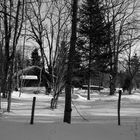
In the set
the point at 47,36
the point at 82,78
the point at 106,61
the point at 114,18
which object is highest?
the point at 114,18

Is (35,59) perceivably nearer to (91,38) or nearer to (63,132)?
(91,38)

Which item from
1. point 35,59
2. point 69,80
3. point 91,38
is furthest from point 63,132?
point 35,59

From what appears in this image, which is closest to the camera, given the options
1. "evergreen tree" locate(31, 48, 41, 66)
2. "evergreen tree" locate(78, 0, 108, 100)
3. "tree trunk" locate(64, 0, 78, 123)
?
"tree trunk" locate(64, 0, 78, 123)

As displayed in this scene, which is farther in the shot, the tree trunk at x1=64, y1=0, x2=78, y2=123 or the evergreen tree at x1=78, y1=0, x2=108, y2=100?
the evergreen tree at x1=78, y1=0, x2=108, y2=100

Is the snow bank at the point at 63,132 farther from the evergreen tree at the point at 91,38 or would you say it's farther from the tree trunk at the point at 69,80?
the evergreen tree at the point at 91,38

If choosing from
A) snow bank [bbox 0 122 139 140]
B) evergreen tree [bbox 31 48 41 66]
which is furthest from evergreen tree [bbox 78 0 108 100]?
evergreen tree [bbox 31 48 41 66]

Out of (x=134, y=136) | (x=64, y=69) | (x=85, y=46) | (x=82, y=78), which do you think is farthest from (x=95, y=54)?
(x=134, y=136)

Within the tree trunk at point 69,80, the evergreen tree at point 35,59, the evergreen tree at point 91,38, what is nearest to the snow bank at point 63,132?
the tree trunk at point 69,80

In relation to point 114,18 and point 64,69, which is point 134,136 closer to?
point 64,69

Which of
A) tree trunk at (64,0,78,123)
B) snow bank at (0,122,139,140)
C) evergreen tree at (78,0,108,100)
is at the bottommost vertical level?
snow bank at (0,122,139,140)

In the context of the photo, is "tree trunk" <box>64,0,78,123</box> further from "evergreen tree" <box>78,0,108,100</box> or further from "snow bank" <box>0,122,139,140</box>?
"evergreen tree" <box>78,0,108,100</box>

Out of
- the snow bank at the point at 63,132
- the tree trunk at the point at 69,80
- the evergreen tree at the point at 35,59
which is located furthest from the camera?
the evergreen tree at the point at 35,59

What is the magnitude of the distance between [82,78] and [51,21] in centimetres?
770

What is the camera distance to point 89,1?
1166 inches
